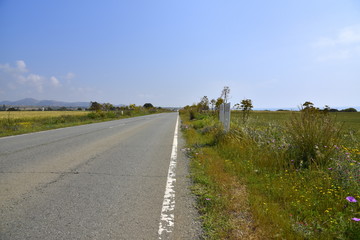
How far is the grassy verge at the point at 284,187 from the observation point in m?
2.59

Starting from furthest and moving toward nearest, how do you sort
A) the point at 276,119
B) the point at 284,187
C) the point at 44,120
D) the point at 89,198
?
the point at 44,120 < the point at 276,119 < the point at 284,187 < the point at 89,198

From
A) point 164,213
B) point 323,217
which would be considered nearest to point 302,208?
point 323,217

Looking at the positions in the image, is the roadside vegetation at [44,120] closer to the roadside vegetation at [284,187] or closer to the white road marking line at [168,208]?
the white road marking line at [168,208]

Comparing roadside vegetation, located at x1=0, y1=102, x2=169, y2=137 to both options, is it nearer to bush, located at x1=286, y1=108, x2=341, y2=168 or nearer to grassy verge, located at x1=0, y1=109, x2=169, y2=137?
grassy verge, located at x1=0, y1=109, x2=169, y2=137

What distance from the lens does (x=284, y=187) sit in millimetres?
3824

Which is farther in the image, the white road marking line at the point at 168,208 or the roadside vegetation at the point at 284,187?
the white road marking line at the point at 168,208

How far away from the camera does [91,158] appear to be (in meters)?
6.32

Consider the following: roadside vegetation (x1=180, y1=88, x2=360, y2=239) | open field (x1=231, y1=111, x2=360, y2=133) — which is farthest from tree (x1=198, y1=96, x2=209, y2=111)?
roadside vegetation (x1=180, y1=88, x2=360, y2=239)

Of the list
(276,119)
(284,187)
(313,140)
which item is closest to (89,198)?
(284,187)

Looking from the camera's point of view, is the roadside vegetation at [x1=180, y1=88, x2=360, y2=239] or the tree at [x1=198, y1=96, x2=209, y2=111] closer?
the roadside vegetation at [x1=180, y1=88, x2=360, y2=239]

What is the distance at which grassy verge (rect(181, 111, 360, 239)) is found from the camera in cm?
259

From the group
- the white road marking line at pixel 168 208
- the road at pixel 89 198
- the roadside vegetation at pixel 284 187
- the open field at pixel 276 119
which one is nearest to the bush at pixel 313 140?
the roadside vegetation at pixel 284 187

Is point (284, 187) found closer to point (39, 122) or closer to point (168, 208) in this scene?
point (168, 208)

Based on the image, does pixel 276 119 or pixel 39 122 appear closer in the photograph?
pixel 276 119
